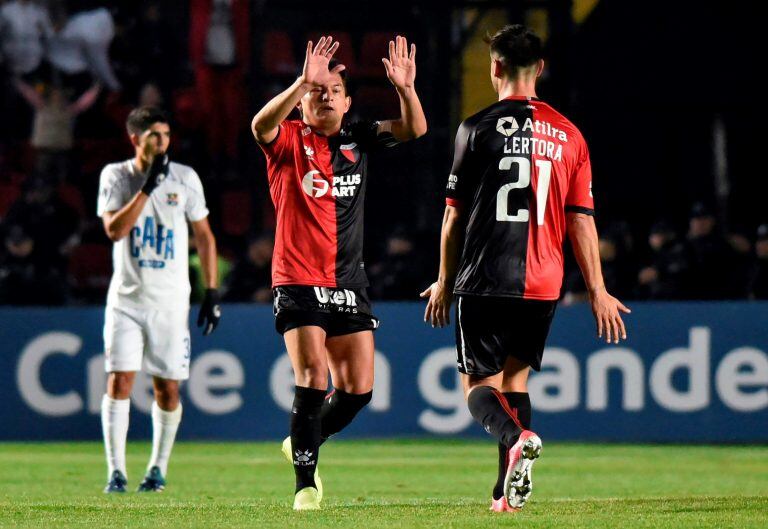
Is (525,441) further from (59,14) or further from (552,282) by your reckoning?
(59,14)

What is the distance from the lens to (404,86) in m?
6.95

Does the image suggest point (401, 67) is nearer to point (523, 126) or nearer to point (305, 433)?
point (523, 126)

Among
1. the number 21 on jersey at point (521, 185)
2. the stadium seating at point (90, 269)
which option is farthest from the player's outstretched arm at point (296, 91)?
the stadium seating at point (90, 269)

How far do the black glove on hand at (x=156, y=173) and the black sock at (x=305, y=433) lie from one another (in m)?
2.21

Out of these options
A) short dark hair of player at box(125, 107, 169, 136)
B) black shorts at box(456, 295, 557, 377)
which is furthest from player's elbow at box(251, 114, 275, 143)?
short dark hair of player at box(125, 107, 169, 136)

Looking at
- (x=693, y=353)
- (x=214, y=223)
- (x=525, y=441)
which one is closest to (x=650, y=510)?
(x=525, y=441)

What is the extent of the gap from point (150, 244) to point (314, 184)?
87.7 inches

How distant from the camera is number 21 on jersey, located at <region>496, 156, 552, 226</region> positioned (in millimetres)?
6402

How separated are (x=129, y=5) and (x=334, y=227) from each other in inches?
422

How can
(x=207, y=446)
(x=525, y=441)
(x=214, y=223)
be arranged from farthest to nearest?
(x=214, y=223)
(x=207, y=446)
(x=525, y=441)

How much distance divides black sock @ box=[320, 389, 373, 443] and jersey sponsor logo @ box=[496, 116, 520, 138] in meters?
1.62

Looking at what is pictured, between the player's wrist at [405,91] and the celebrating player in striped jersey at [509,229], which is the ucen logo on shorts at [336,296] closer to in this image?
the celebrating player in striped jersey at [509,229]

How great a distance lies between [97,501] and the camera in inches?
300

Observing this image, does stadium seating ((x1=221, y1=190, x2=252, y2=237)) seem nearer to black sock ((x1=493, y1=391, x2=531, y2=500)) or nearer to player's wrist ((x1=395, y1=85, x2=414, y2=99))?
player's wrist ((x1=395, y1=85, x2=414, y2=99))
